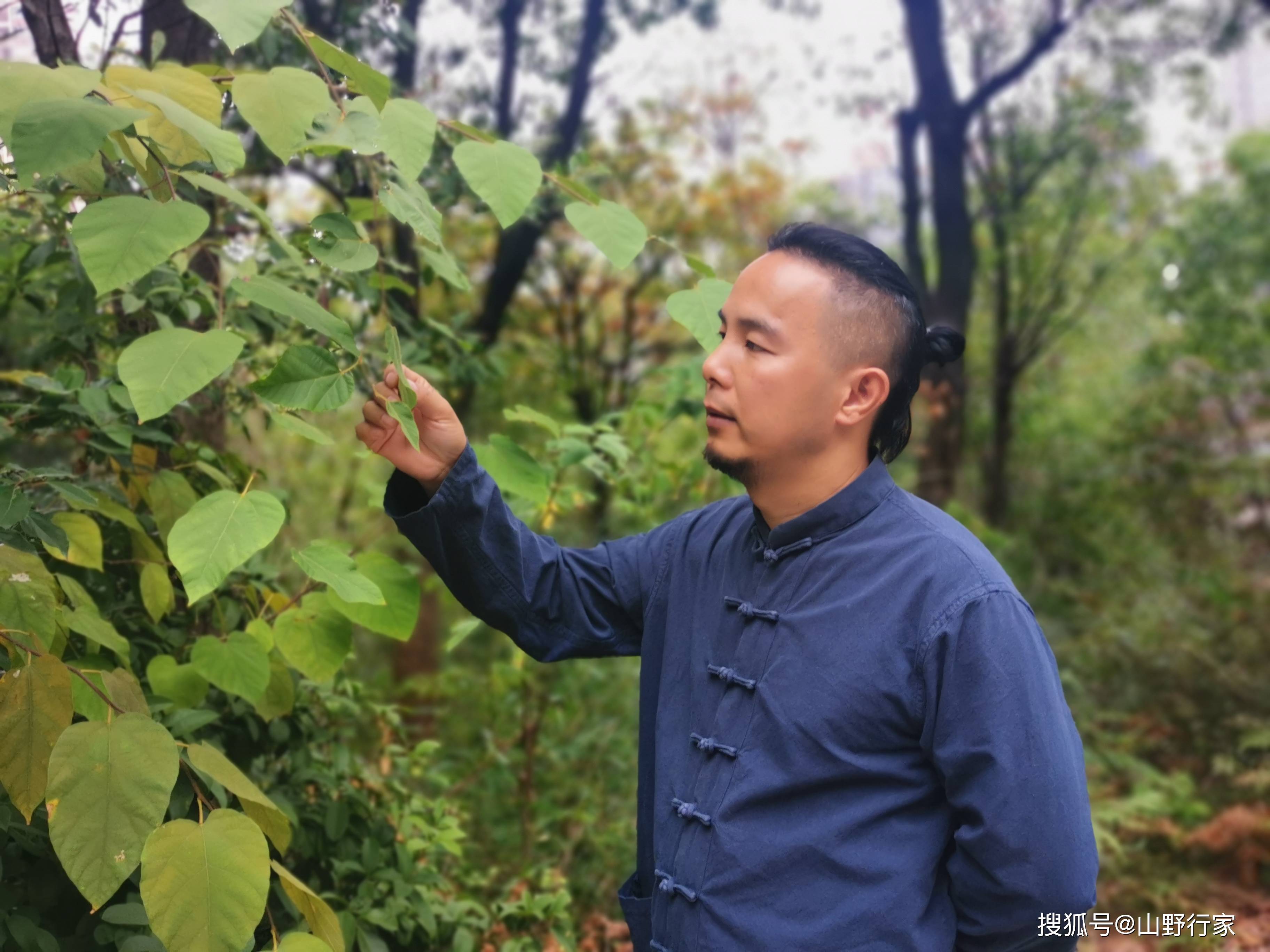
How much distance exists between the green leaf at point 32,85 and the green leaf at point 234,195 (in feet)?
0.49

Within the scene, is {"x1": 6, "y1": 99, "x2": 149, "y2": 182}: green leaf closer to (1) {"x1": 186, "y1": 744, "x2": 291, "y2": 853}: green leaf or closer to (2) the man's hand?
(2) the man's hand

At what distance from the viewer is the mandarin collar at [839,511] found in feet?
4.55

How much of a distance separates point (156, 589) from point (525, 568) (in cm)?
53

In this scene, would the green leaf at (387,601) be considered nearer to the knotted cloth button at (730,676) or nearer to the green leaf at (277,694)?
the green leaf at (277,694)

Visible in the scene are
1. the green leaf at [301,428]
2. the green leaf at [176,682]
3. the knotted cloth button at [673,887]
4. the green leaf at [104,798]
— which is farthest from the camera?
the green leaf at [176,682]

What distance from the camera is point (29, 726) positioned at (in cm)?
113

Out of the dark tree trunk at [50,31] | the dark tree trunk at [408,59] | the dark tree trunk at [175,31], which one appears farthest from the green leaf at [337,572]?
the dark tree trunk at [408,59]

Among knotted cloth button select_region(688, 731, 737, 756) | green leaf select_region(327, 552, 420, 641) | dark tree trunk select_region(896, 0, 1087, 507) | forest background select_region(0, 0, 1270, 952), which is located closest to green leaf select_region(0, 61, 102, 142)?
forest background select_region(0, 0, 1270, 952)

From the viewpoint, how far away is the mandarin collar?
1.39 metres

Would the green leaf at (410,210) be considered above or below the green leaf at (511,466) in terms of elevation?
above

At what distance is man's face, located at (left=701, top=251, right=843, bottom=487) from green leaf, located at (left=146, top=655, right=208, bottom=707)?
783 millimetres

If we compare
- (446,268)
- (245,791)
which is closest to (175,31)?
(446,268)

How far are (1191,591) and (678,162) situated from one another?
4.75m

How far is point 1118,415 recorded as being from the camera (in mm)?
10094
